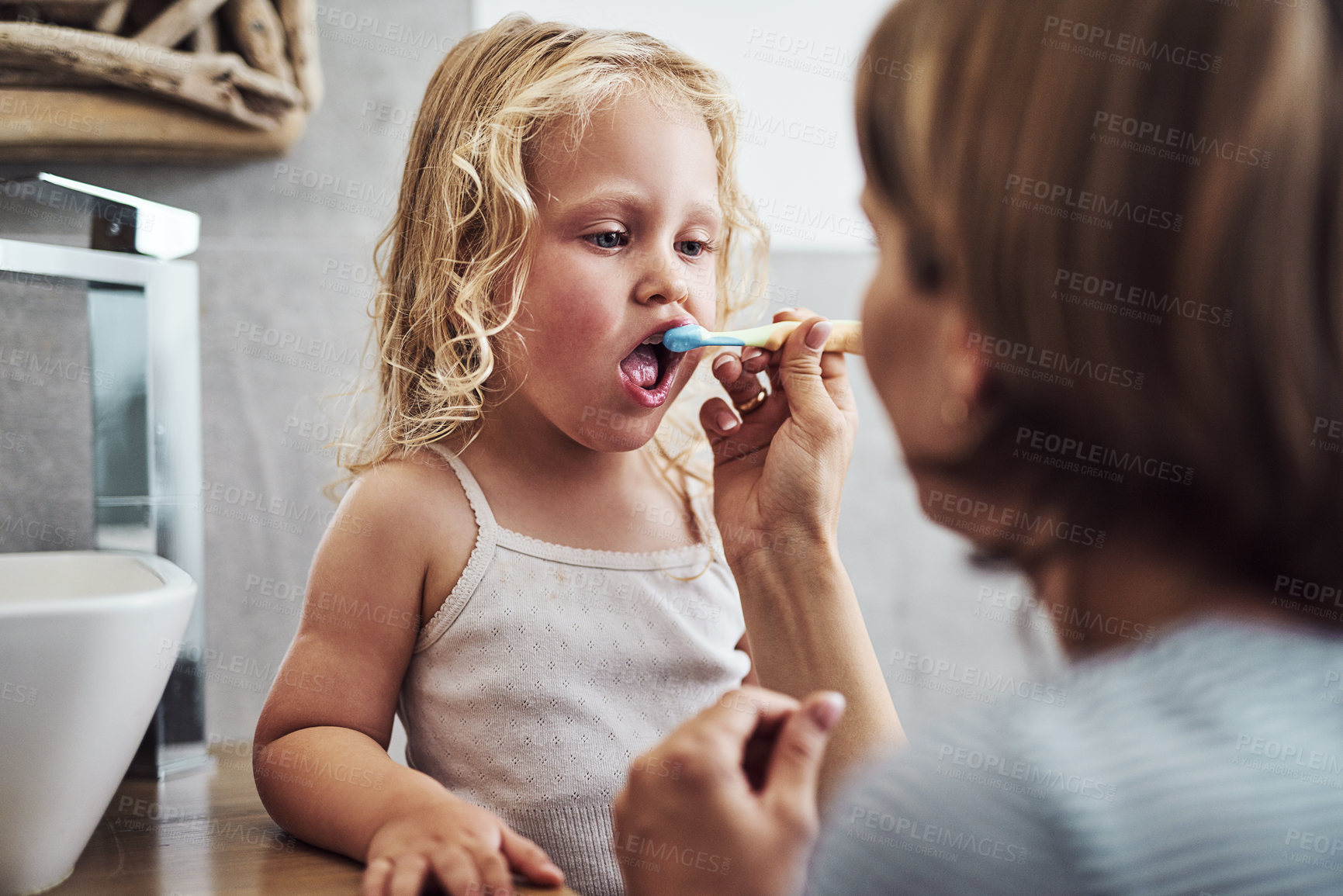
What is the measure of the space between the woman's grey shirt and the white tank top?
1.22 ft

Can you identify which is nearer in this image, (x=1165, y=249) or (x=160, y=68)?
(x=1165, y=249)

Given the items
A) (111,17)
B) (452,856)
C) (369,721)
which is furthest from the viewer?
(111,17)

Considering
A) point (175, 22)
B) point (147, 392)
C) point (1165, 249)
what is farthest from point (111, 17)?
point (1165, 249)

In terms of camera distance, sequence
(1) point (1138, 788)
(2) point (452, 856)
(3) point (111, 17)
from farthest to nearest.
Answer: (3) point (111, 17)
(2) point (452, 856)
(1) point (1138, 788)

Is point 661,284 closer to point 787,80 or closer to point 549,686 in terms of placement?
point 549,686

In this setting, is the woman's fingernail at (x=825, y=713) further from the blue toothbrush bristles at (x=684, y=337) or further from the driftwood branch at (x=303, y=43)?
the driftwood branch at (x=303, y=43)

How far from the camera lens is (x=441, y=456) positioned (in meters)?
0.74

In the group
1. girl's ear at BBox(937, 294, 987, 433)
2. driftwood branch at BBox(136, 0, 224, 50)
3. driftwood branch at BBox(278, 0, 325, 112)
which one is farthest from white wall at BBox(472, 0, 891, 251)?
girl's ear at BBox(937, 294, 987, 433)

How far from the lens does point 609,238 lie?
708mm

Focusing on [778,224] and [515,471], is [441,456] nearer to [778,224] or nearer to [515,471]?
[515,471]

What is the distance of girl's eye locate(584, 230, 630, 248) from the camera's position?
702 mm

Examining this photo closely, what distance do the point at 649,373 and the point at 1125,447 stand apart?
44cm

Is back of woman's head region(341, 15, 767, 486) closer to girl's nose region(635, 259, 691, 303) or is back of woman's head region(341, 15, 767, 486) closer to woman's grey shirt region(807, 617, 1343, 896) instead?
girl's nose region(635, 259, 691, 303)

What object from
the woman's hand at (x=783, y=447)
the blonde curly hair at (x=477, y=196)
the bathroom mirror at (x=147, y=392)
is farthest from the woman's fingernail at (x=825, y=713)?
the bathroom mirror at (x=147, y=392)
